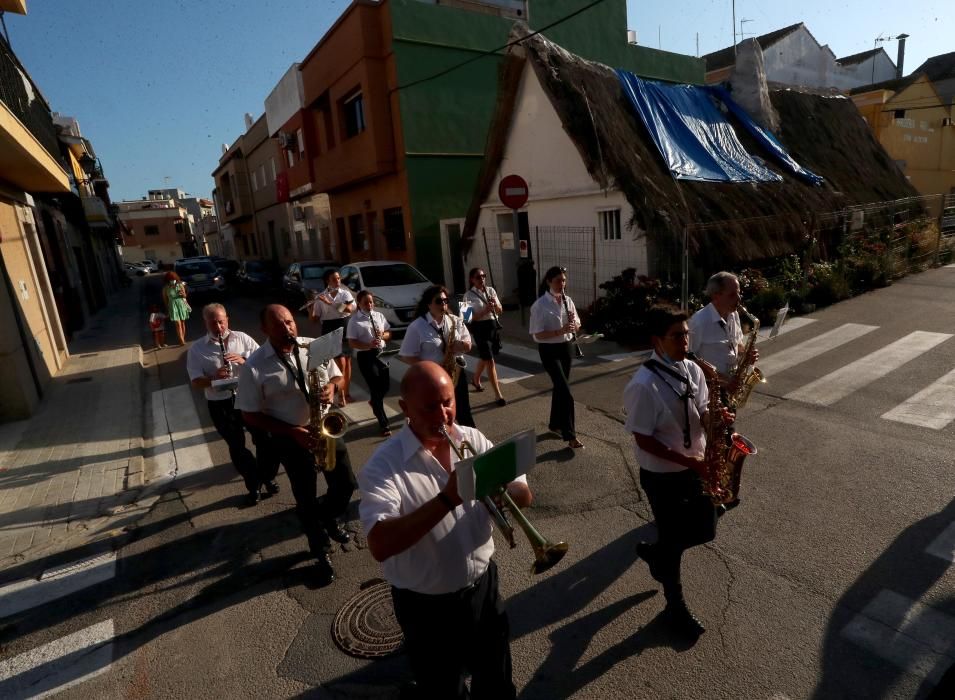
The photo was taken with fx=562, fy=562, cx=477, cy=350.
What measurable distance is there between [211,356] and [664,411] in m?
4.21

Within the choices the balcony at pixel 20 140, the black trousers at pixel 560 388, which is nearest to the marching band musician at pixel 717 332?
the black trousers at pixel 560 388

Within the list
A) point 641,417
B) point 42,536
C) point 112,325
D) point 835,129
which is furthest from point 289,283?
point 835,129

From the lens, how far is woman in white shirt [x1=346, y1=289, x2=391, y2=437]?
6930 millimetres

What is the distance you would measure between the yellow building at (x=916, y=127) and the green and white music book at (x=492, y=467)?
32.3 meters

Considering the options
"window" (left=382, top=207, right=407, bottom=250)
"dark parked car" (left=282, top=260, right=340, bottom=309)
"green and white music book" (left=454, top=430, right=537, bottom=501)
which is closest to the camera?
"green and white music book" (left=454, top=430, right=537, bottom=501)

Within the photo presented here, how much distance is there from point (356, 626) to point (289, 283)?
17079 millimetres

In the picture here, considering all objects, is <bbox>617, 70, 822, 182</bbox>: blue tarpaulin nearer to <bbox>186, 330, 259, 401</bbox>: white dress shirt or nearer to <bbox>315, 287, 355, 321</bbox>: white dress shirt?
<bbox>315, 287, 355, 321</bbox>: white dress shirt

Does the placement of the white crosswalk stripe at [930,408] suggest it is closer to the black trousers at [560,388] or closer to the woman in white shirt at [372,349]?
the black trousers at [560,388]

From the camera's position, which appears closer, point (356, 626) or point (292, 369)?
point (356, 626)

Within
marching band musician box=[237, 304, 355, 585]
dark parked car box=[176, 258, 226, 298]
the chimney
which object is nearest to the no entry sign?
marching band musician box=[237, 304, 355, 585]

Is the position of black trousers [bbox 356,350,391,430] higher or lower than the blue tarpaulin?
lower

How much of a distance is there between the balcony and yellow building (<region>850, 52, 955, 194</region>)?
104 ft

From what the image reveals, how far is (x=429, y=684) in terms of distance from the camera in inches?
93.1

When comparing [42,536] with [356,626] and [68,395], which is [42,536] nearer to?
[356,626]
